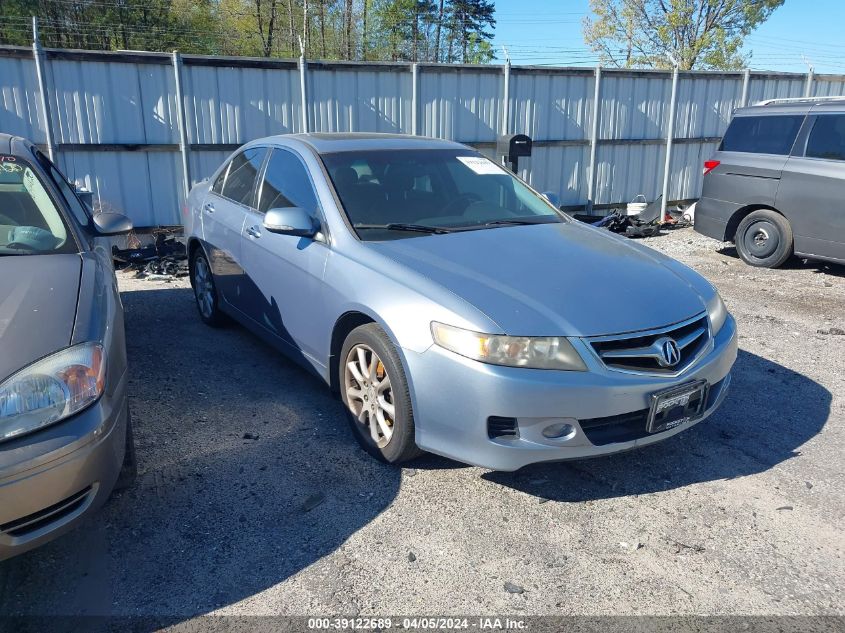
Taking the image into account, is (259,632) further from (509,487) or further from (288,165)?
(288,165)

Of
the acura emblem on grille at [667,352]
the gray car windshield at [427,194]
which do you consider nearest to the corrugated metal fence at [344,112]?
the gray car windshield at [427,194]

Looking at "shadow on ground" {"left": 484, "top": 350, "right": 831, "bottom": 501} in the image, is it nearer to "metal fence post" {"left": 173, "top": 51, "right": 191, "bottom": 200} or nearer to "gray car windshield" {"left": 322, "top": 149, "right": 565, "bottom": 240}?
"gray car windshield" {"left": 322, "top": 149, "right": 565, "bottom": 240}

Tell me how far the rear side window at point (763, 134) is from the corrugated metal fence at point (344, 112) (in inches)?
132

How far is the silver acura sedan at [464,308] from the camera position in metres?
3.02

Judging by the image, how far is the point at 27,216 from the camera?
369cm

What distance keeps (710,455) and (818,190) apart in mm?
5275

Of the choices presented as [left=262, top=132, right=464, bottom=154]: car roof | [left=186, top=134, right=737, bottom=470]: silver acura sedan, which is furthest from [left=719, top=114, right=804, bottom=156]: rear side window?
[left=262, top=132, right=464, bottom=154]: car roof

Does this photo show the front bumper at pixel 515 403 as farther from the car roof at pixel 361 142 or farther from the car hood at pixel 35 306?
the car roof at pixel 361 142

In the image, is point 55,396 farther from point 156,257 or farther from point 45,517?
point 156,257

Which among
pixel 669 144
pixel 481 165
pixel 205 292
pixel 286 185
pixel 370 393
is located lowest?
pixel 205 292

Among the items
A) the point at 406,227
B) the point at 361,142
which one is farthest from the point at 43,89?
the point at 406,227

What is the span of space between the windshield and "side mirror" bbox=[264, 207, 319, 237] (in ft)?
3.45

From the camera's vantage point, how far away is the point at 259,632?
2492 millimetres

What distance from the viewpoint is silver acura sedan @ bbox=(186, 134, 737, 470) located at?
302cm
